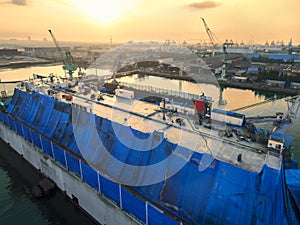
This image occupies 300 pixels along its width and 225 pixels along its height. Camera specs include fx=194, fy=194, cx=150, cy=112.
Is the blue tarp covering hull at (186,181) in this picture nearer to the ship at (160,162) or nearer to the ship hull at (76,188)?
the ship at (160,162)

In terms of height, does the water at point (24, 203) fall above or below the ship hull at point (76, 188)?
below

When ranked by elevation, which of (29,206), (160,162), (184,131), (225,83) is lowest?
(29,206)

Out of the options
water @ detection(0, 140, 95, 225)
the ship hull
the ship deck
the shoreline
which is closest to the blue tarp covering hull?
the ship hull

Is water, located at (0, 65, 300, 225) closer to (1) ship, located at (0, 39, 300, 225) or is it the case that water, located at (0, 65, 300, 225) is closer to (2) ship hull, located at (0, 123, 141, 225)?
(2) ship hull, located at (0, 123, 141, 225)

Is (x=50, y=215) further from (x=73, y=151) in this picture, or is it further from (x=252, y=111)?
(x=252, y=111)

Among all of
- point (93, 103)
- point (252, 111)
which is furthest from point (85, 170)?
point (252, 111)

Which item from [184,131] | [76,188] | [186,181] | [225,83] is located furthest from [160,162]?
[225,83]

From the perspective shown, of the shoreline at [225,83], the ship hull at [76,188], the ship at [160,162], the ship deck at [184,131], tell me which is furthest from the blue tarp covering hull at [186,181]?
the shoreline at [225,83]

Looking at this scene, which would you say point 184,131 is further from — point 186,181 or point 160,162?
point 186,181

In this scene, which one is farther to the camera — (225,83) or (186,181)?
(225,83)

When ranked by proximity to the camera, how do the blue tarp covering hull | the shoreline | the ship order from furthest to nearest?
1. the shoreline
2. the ship
3. the blue tarp covering hull
